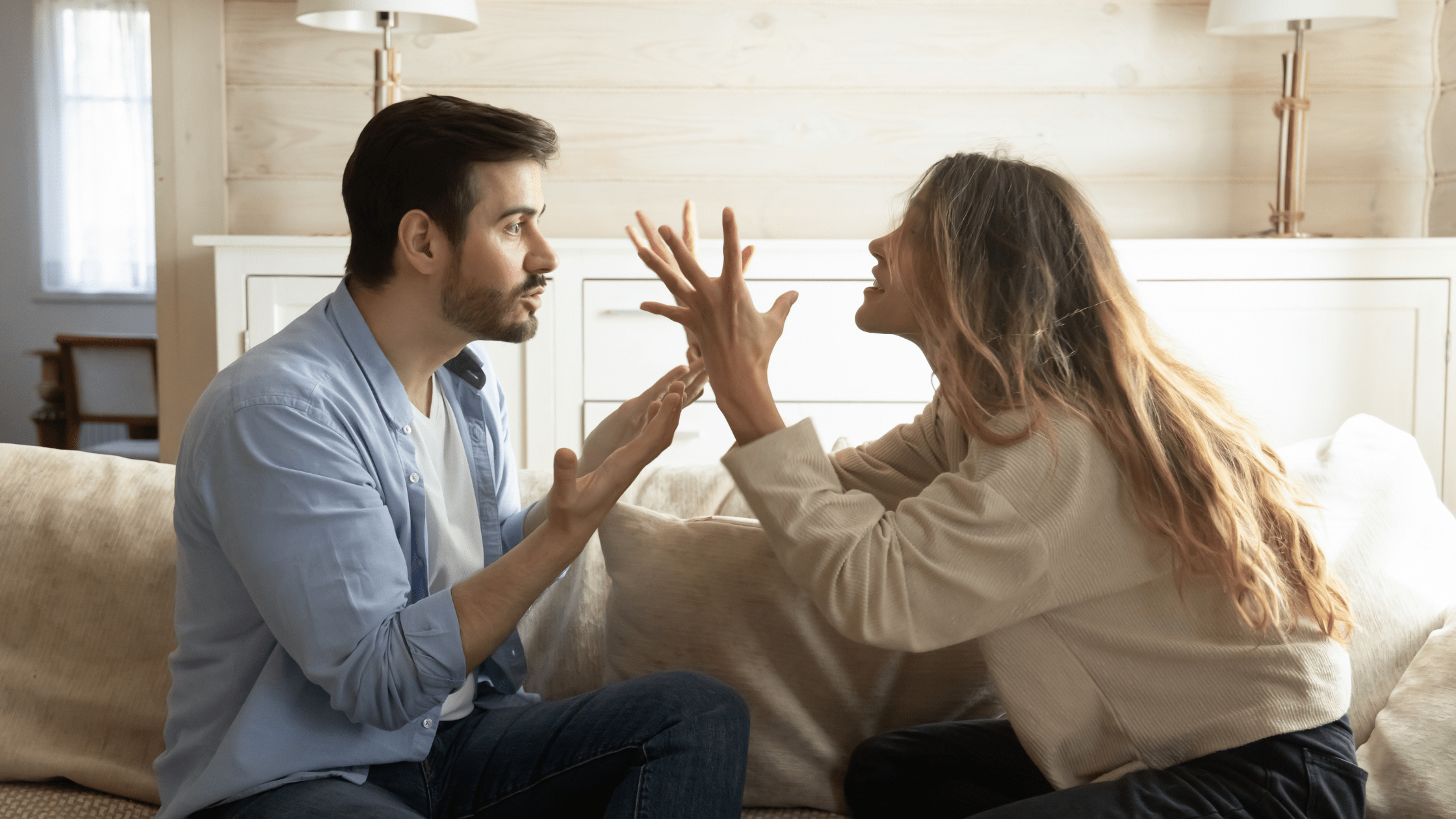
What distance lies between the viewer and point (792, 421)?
2.37 metres

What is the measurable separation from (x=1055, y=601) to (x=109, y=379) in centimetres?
440

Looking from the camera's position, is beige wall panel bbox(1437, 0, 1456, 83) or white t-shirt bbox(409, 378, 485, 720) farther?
beige wall panel bbox(1437, 0, 1456, 83)

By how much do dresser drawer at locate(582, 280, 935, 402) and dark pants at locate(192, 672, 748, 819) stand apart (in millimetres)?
1259

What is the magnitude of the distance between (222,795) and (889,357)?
1.63 meters

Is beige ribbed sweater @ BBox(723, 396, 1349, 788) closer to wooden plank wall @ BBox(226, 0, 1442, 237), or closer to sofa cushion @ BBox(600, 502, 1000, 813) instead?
sofa cushion @ BBox(600, 502, 1000, 813)

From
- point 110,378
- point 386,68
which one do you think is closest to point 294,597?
point 386,68

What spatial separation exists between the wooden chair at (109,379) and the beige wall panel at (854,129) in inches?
79.2

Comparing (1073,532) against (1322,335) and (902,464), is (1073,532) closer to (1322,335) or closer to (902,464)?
(902,464)

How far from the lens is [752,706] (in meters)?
1.28

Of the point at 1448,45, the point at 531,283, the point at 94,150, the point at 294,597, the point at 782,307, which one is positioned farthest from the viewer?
the point at 94,150

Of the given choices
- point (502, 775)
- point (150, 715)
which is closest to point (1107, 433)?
point (502, 775)

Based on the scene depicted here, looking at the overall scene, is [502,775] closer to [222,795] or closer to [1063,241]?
[222,795]

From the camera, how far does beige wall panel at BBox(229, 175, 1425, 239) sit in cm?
281

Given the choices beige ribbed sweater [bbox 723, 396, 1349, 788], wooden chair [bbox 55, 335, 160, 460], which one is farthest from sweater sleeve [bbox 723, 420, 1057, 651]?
wooden chair [bbox 55, 335, 160, 460]
